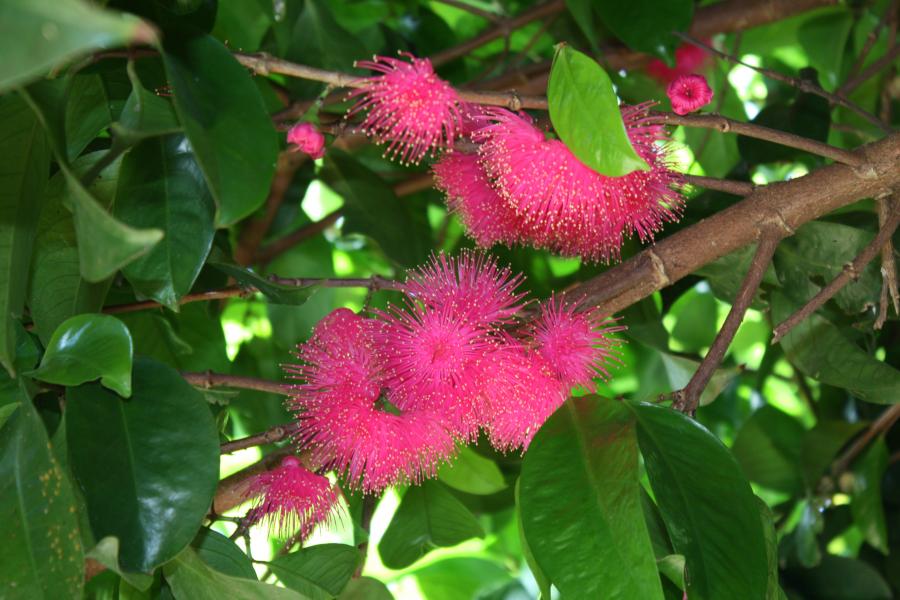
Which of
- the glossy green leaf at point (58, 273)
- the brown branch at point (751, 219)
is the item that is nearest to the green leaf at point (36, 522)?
the glossy green leaf at point (58, 273)

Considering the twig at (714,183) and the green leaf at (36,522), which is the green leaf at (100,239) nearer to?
the green leaf at (36,522)

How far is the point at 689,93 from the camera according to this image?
2.43 ft

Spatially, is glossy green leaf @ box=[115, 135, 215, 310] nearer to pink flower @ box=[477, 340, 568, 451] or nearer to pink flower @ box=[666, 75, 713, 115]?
pink flower @ box=[477, 340, 568, 451]

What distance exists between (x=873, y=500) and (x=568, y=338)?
1.88ft

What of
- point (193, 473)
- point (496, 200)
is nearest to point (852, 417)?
point (496, 200)

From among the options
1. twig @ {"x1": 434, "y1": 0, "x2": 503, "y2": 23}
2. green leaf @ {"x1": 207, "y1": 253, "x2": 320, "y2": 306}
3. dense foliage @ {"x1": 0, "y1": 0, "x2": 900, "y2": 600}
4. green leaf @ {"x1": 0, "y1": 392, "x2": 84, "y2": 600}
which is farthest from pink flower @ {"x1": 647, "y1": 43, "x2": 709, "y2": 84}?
green leaf @ {"x1": 0, "y1": 392, "x2": 84, "y2": 600}

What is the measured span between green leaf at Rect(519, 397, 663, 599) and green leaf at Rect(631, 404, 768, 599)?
29mm

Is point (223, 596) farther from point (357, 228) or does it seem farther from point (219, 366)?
point (357, 228)

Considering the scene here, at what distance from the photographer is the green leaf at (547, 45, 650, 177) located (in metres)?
0.61

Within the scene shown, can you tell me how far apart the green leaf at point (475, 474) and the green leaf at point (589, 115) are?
43cm

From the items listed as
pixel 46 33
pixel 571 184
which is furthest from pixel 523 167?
pixel 46 33

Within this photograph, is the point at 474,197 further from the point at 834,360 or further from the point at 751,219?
the point at 834,360

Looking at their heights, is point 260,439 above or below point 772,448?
above

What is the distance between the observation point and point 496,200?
0.86 m
